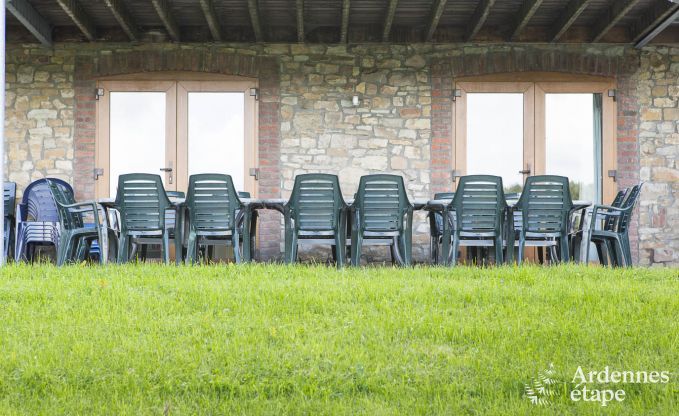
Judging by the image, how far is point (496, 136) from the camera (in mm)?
9117

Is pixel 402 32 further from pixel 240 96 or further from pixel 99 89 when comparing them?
pixel 99 89

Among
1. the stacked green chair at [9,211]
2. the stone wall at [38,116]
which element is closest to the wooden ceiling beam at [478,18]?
the stone wall at [38,116]

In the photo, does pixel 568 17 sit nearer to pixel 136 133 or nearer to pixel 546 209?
pixel 546 209

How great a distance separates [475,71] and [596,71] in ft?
4.73

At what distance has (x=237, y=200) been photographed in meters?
6.57

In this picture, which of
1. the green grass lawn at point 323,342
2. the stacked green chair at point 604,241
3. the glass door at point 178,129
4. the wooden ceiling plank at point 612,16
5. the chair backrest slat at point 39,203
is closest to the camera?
the green grass lawn at point 323,342

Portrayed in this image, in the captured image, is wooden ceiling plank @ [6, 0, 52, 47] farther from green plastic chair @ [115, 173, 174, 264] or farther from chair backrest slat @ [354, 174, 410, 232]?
chair backrest slat @ [354, 174, 410, 232]

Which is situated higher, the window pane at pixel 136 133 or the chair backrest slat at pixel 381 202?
the window pane at pixel 136 133

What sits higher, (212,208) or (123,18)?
(123,18)

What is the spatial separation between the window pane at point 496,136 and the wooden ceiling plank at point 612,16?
1.12m

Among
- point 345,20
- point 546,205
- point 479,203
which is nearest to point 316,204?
point 479,203

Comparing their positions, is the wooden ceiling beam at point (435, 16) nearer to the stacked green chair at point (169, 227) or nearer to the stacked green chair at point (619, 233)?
the stacked green chair at point (619, 233)

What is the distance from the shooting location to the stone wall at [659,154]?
902cm

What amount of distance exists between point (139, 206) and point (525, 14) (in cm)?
462
